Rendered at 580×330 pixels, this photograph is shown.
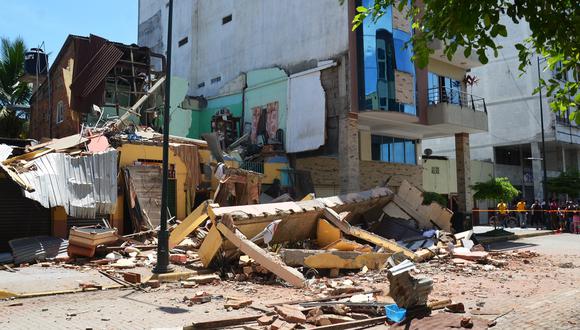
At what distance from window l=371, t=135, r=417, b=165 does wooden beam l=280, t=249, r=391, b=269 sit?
14414mm

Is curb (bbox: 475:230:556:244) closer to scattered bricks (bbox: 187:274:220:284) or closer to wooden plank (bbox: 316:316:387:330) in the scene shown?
scattered bricks (bbox: 187:274:220:284)

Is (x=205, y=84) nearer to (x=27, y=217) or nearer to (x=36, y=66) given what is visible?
(x=36, y=66)

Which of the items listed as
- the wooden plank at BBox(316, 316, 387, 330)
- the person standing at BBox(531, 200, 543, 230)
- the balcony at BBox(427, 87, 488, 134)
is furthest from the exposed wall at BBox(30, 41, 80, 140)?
the person standing at BBox(531, 200, 543, 230)

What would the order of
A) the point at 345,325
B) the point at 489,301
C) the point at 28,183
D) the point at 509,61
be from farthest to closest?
the point at 509,61 < the point at 28,183 < the point at 489,301 < the point at 345,325

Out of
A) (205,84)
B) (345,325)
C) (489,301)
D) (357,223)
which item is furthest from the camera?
(205,84)

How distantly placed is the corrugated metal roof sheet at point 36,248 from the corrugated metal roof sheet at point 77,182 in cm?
95

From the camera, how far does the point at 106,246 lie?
1359cm

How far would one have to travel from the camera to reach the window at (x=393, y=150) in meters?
26.5

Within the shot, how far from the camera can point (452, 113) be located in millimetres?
24922

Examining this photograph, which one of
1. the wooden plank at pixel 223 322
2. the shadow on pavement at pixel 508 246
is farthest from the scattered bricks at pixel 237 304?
the shadow on pavement at pixel 508 246

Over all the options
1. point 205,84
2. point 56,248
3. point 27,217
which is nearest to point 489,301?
point 56,248

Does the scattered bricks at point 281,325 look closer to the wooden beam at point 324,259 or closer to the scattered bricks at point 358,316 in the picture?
the scattered bricks at point 358,316

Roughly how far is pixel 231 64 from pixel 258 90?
3.53m

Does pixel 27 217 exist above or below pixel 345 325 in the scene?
above
